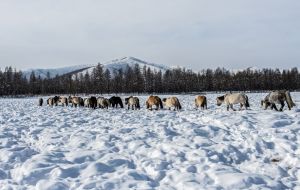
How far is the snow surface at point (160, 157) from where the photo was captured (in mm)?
9078

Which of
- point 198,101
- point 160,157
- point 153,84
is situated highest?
point 153,84

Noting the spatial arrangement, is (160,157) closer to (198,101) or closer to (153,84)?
(198,101)

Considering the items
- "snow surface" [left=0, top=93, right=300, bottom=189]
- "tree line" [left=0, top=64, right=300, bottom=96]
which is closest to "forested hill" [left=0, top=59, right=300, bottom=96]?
"tree line" [left=0, top=64, right=300, bottom=96]

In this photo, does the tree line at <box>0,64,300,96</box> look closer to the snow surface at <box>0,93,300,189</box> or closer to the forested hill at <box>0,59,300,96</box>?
the forested hill at <box>0,59,300,96</box>

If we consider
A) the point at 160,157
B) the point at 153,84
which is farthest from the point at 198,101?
the point at 153,84

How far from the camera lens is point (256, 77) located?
486ft

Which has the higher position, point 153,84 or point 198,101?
point 153,84

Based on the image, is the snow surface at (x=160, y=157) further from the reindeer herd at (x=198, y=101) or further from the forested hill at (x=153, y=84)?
the forested hill at (x=153, y=84)

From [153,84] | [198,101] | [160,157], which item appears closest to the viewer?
[160,157]

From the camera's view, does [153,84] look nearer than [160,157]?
No

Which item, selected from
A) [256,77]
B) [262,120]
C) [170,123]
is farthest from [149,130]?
[256,77]

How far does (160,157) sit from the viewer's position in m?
11.2

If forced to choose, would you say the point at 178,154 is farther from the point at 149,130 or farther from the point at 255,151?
the point at 149,130

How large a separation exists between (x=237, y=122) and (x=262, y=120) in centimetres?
117
